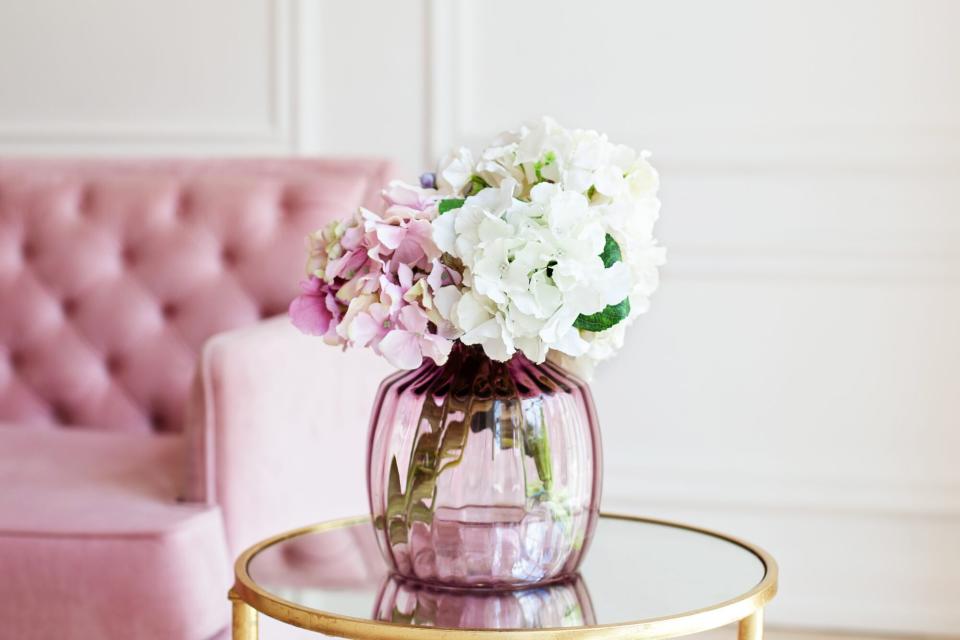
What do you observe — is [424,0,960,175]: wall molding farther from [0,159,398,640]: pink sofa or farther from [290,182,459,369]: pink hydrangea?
[290,182,459,369]: pink hydrangea

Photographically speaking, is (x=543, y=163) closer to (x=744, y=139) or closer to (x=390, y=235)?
(x=390, y=235)

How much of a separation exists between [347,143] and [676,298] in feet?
2.58

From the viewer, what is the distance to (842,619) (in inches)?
94.9

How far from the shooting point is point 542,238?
0.99 m

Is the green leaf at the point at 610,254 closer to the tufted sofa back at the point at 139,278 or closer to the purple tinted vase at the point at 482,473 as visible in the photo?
the purple tinted vase at the point at 482,473

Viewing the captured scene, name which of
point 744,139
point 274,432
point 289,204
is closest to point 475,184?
point 274,432

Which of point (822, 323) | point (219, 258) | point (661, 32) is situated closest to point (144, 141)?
point (219, 258)

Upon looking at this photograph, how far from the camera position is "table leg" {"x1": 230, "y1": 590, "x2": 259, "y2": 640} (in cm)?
120

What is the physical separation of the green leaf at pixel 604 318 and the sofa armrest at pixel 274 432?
0.65 metres

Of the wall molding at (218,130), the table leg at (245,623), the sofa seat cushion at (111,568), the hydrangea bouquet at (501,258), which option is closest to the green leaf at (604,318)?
the hydrangea bouquet at (501,258)

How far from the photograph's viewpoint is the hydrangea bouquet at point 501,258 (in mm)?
989

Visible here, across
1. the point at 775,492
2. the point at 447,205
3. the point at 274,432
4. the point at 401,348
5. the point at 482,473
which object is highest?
the point at 447,205

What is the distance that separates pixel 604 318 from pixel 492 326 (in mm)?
102

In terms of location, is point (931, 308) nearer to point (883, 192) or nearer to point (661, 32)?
point (883, 192)
